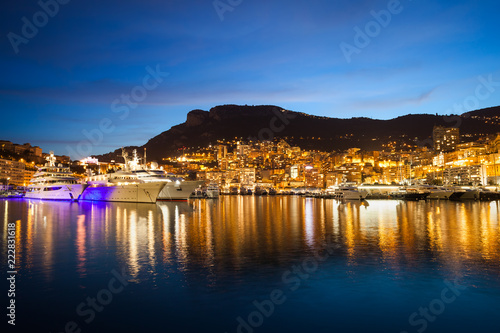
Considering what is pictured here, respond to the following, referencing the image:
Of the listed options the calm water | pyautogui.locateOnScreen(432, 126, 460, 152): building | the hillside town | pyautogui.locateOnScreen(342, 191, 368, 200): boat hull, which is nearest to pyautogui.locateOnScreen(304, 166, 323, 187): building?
the hillside town

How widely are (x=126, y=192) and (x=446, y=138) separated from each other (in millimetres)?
172580

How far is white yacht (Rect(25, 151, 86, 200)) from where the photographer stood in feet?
245

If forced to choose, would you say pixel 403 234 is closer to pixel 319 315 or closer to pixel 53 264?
pixel 319 315

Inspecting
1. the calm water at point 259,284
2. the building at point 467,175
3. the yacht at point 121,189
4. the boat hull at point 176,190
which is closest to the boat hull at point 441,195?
the building at point 467,175

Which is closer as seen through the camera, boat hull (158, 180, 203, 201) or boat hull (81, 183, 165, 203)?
boat hull (81, 183, 165, 203)

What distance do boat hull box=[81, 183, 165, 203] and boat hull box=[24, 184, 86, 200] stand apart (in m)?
1.73

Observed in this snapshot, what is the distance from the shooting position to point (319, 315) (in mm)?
9695

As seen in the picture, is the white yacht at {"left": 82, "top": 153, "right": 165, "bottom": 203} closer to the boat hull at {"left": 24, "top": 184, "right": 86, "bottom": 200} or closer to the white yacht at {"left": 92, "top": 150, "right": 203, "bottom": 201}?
the white yacht at {"left": 92, "top": 150, "right": 203, "bottom": 201}

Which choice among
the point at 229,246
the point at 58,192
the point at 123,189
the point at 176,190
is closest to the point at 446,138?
the point at 176,190

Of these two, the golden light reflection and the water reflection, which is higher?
the golden light reflection

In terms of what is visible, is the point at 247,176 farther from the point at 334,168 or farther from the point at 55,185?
the point at 55,185

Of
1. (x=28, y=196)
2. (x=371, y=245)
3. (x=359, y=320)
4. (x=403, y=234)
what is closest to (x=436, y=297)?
(x=359, y=320)

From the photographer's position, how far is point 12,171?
150m

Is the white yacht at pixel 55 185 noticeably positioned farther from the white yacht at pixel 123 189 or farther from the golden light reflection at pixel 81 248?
the golden light reflection at pixel 81 248
